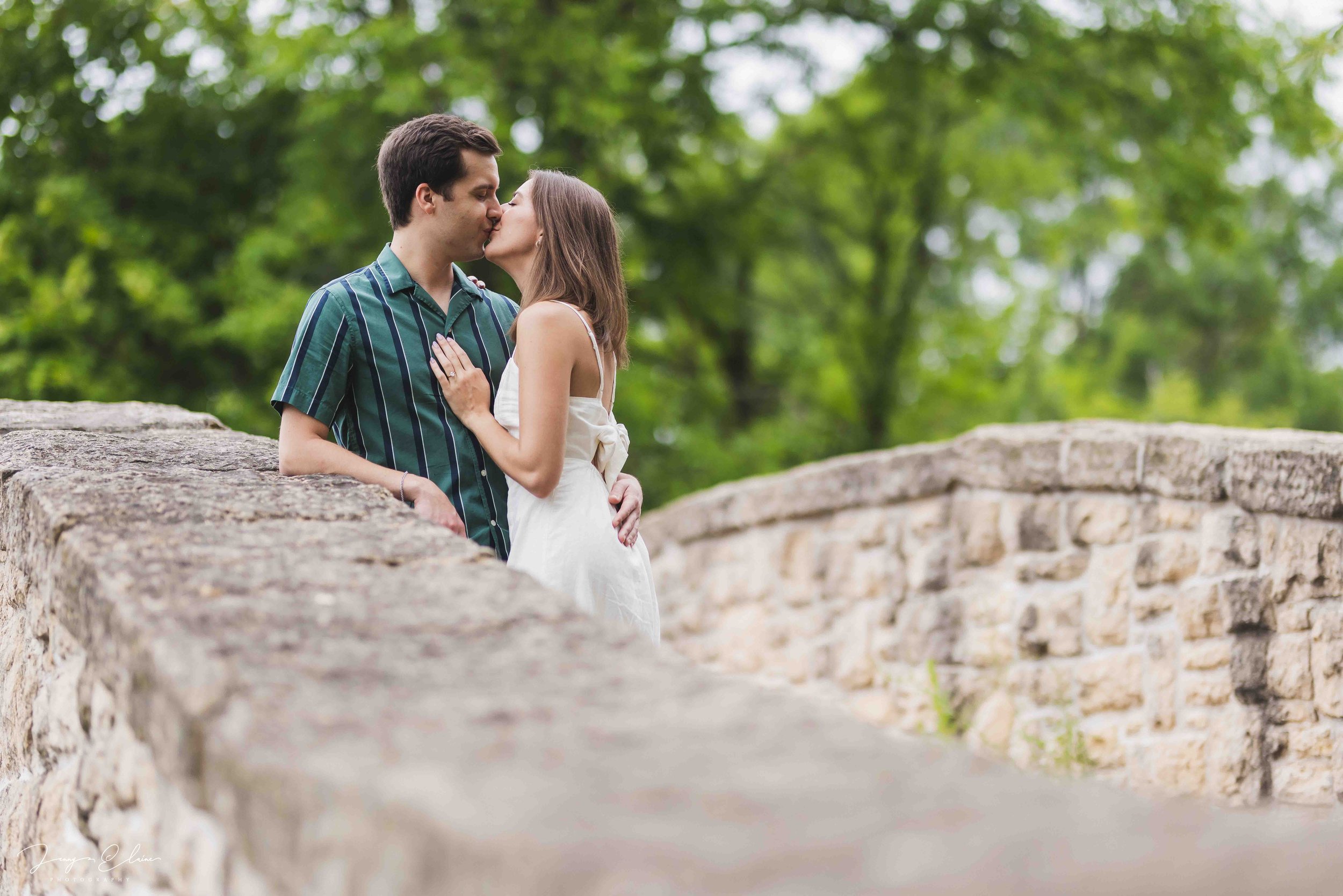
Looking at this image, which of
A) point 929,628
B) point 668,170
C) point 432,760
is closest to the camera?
point 432,760

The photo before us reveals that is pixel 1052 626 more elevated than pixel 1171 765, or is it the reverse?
pixel 1052 626

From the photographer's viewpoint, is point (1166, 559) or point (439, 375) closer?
point (439, 375)

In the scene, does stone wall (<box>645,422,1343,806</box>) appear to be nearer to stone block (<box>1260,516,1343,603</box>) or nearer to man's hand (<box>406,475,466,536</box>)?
stone block (<box>1260,516,1343,603</box>)

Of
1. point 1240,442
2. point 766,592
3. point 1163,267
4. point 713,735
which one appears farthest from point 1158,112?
point 1163,267

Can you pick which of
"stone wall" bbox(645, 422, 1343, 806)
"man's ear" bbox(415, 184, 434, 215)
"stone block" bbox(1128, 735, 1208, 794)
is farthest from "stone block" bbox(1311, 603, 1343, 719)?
"man's ear" bbox(415, 184, 434, 215)

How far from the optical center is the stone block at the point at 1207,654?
12.4ft

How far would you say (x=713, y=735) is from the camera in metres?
1.19

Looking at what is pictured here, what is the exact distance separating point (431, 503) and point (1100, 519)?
9.56ft

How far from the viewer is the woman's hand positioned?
249 centimetres

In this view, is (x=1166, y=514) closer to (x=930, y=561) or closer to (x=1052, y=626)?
(x=1052, y=626)

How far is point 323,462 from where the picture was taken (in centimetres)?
244

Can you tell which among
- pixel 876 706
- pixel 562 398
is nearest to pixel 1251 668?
pixel 876 706

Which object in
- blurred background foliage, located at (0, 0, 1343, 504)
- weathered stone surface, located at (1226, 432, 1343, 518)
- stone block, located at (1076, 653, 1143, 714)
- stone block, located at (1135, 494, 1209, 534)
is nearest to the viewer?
weathered stone surface, located at (1226, 432, 1343, 518)

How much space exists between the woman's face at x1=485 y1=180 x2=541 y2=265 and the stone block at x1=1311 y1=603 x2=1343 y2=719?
8.33 feet
